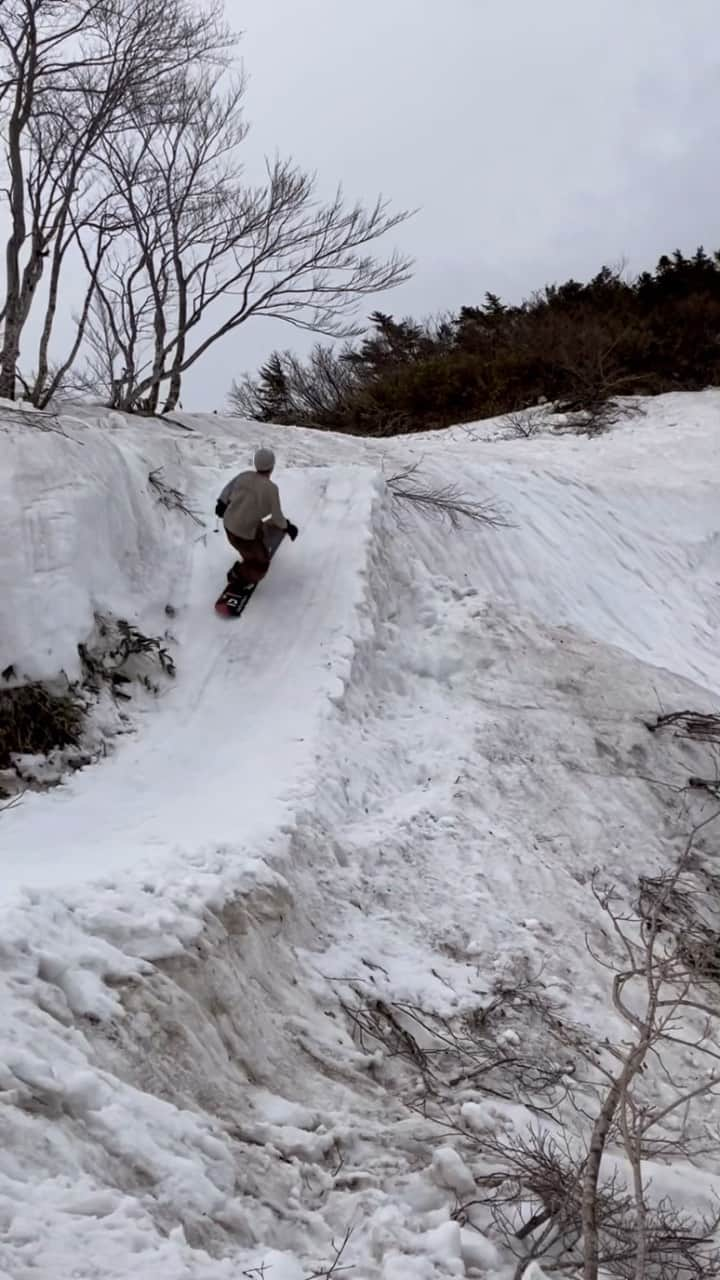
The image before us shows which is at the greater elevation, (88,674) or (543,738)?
(88,674)

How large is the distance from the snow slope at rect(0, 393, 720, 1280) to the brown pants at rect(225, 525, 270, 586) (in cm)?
28

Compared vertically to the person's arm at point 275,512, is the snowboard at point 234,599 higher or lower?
lower

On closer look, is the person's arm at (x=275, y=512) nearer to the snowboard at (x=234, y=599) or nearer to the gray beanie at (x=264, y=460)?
the snowboard at (x=234, y=599)

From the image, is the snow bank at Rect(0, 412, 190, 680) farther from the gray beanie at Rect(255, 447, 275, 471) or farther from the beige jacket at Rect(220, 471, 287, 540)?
the gray beanie at Rect(255, 447, 275, 471)

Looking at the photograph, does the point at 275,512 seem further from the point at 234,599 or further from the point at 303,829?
the point at 303,829

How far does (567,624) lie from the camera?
375 inches

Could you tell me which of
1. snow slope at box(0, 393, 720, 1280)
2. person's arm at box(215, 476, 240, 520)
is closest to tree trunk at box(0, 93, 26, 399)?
snow slope at box(0, 393, 720, 1280)

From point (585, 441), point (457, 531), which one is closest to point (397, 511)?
point (457, 531)

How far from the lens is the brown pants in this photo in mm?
8172

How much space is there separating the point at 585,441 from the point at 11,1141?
49.2 ft

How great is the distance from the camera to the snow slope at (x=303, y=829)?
2.99 m

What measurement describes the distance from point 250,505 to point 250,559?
19.1 inches

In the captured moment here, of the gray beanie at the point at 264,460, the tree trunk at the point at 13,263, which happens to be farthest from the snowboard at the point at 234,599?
the tree trunk at the point at 13,263

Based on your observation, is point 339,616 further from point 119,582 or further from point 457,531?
point 457,531
